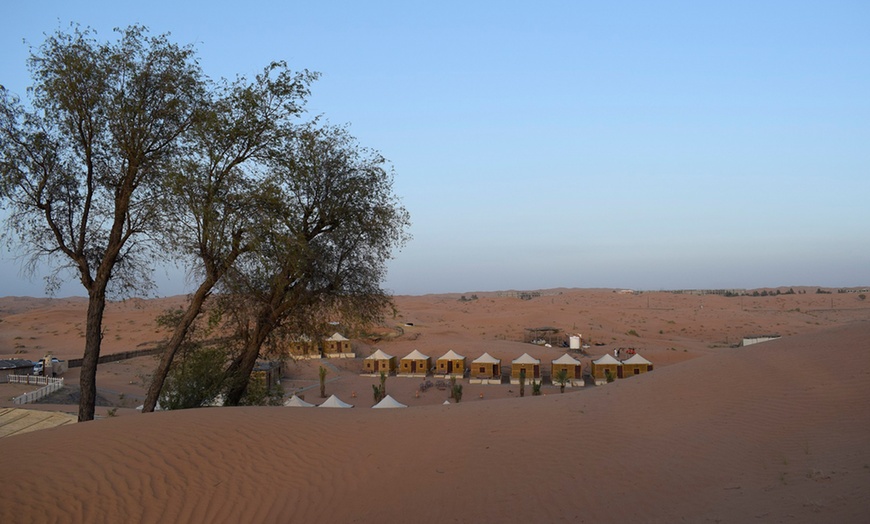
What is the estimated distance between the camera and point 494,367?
3628 centimetres

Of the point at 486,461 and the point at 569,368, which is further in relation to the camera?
the point at 569,368

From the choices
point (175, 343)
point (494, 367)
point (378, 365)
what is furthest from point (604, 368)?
point (175, 343)

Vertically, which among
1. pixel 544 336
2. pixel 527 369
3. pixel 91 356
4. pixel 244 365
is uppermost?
pixel 91 356

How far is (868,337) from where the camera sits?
14.3m

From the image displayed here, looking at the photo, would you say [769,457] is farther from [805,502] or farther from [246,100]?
[246,100]

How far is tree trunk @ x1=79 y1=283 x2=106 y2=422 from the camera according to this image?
14.9m

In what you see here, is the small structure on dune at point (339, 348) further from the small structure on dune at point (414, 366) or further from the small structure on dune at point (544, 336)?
the small structure on dune at point (544, 336)

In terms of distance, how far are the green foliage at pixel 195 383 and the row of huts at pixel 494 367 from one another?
2040 cm

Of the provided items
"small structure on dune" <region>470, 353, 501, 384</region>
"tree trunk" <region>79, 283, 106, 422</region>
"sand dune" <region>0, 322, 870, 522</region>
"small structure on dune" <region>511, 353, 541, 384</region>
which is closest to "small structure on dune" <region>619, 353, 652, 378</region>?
"small structure on dune" <region>511, 353, 541, 384</region>

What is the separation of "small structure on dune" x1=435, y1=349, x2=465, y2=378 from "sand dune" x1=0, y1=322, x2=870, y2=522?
24.1m

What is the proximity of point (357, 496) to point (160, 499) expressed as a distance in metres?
2.57

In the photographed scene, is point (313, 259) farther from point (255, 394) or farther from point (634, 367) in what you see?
point (634, 367)

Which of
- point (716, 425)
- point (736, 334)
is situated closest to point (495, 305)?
point (736, 334)

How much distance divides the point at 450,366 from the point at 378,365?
192 inches
